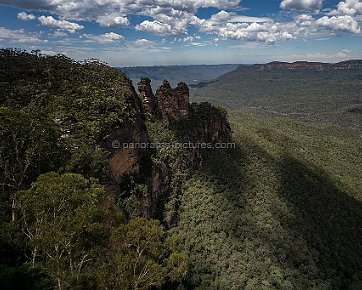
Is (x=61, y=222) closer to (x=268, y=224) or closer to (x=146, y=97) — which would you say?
(x=268, y=224)

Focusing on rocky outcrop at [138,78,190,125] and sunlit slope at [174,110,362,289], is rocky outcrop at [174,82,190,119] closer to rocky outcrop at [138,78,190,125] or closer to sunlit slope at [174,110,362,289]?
rocky outcrop at [138,78,190,125]

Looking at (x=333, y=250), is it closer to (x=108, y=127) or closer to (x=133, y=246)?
(x=108, y=127)

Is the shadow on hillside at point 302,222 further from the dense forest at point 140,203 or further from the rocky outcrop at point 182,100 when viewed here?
the rocky outcrop at point 182,100

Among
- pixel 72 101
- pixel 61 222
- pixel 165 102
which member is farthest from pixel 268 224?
pixel 61 222

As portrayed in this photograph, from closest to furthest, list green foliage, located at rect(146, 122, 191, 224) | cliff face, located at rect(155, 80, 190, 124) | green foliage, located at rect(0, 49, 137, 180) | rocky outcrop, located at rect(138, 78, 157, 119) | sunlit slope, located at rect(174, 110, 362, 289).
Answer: green foliage, located at rect(0, 49, 137, 180) → sunlit slope, located at rect(174, 110, 362, 289) → green foliage, located at rect(146, 122, 191, 224) → rocky outcrop, located at rect(138, 78, 157, 119) → cliff face, located at rect(155, 80, 190, 124)

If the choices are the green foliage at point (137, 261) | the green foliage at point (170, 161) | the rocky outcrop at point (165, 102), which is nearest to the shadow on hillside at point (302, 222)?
the green foliage at point (170, 161)

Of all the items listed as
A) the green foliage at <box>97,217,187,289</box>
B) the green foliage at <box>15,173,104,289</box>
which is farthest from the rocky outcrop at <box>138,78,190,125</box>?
the green foliage at <box>97,217,187,289</box>

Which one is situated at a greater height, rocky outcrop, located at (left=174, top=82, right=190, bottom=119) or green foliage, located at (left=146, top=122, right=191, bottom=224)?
rocky outcrop, located at (left=174, top=82, right=190, bottom=119)
